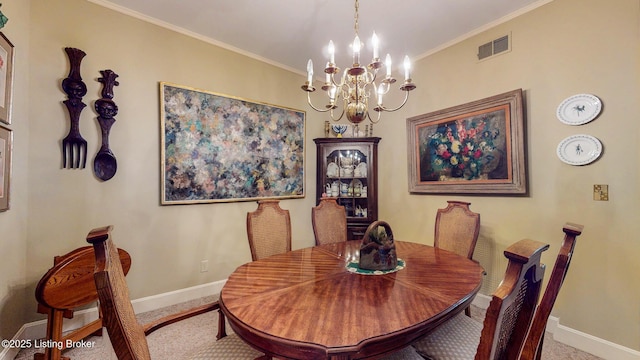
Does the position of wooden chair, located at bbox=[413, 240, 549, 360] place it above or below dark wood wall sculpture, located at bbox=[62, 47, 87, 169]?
below

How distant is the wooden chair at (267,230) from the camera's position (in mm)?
2189

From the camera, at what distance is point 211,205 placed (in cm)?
305

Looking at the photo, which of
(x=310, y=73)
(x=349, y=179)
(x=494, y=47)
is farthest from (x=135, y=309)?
(x=494, y=47)

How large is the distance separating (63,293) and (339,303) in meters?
1.94

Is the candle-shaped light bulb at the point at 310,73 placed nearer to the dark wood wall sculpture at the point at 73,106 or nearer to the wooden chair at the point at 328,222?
the wooden chair at the point at 328,222

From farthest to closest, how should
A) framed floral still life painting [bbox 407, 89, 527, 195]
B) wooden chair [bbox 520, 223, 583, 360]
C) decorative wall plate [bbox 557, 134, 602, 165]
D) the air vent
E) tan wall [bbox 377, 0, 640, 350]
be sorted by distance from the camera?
the air vent, framed floral still life painting [bbox 407, 89, 527, 195], decorative wall plate [bbox 557, 134, 602, 165], tan wall [bbox 377, 0, 640, 350], wooden chair [bbox 520, 223, 583, 360]

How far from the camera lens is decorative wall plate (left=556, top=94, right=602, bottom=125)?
205 centimetres

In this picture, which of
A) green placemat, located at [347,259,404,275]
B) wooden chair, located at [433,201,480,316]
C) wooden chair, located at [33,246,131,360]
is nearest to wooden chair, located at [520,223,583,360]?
green placemat, located at [347,259,404,275]

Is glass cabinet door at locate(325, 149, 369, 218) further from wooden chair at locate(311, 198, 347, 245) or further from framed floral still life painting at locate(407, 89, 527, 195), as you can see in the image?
wooden chair at locate(311, 198, 347, 245)

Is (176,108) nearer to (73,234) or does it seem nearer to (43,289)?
(73,234)

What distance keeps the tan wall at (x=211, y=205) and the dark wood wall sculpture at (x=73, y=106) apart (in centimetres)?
7

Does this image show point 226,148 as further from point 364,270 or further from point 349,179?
point 364,270

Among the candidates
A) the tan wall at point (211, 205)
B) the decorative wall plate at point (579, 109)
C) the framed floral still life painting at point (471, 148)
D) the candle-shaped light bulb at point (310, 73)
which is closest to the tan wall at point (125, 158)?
the tan wall at point (211, 205)

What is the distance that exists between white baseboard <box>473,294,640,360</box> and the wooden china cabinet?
2076 millimetres
